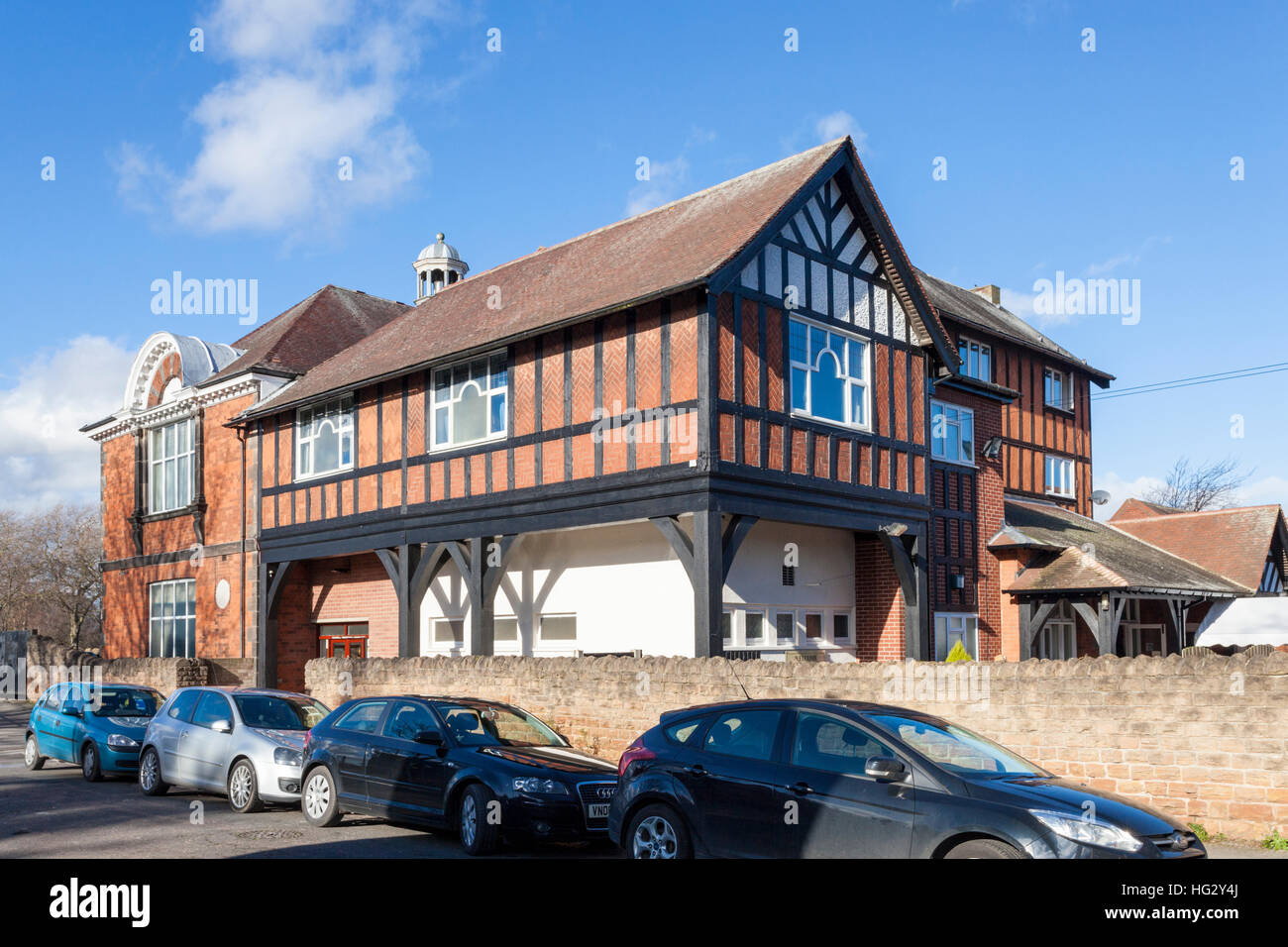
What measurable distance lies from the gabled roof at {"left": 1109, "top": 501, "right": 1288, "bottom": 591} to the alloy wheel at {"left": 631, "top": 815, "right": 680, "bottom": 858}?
2420 centimetres

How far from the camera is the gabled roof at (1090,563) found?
23.4 meters

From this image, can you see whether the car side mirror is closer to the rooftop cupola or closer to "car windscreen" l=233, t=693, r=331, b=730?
"car windscreen" l=233, t=693, r=331, b=730

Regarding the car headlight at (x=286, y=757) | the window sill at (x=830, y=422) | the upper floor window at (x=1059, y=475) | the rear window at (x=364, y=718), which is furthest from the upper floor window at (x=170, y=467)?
the upper floor window at (x=1059, y=475)

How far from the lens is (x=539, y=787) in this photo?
1046 centimetres

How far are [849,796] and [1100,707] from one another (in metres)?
4.83

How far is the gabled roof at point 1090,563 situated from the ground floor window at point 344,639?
13.8 metres

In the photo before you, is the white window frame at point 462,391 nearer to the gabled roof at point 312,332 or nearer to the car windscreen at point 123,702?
the car windscreen at point 123,702

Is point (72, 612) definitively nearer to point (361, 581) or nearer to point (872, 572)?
point (361, 581)

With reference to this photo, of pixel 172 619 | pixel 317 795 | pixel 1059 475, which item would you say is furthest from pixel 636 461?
pixel 1059 475

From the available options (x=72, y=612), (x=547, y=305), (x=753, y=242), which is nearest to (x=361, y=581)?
(x=547, y=305)

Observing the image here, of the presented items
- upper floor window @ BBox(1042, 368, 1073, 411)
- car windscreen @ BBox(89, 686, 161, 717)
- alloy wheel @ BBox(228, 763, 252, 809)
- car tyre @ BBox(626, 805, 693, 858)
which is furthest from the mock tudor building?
car tyre @ BBox(626, 805, 693, 858)

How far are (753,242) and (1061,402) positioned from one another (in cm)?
1930

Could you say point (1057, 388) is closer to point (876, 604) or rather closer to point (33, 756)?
point (876, 604)

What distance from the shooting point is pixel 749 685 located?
13.8 metres
